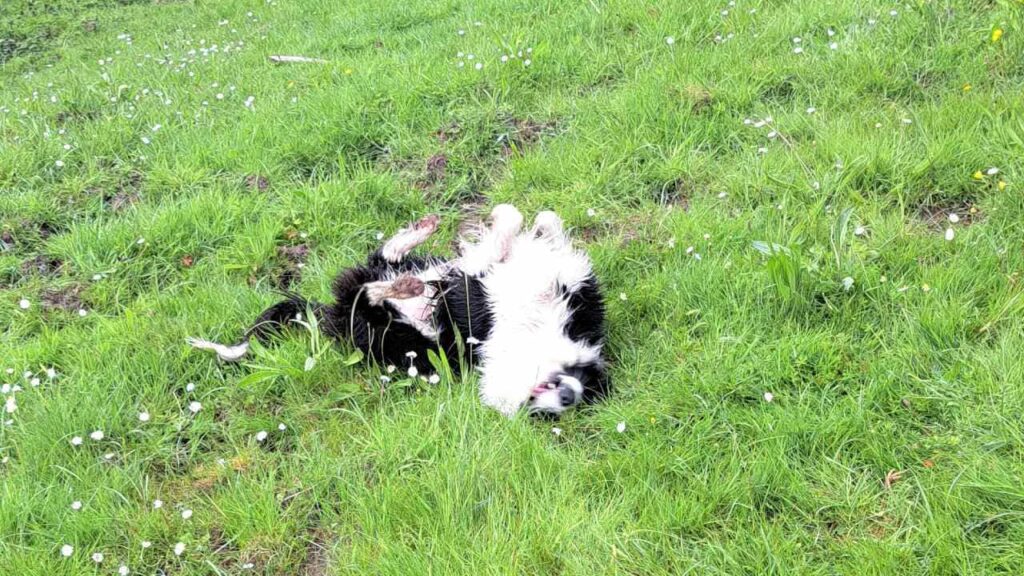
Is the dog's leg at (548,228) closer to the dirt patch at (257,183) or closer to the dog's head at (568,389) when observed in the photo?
the dog's head at (568,389)

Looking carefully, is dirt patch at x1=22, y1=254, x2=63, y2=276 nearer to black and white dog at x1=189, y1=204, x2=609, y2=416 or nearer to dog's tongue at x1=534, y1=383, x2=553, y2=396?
black and white dog at x1=189, y1=204, x2=609, y2=416

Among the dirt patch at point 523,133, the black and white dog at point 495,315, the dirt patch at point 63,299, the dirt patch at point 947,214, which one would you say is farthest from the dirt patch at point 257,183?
the dirt patch at point 947,214

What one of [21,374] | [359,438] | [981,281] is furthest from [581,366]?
[21,374]

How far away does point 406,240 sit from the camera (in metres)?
3.58

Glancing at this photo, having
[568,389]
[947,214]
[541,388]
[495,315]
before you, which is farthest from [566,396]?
[947,214]

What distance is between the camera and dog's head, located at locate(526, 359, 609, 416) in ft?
9.26

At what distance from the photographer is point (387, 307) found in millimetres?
3301

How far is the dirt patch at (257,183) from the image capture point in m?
4.45

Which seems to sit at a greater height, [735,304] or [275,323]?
[735,304]

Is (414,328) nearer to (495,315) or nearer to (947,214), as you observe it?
(495,315)

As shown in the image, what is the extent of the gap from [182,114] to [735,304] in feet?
14.1

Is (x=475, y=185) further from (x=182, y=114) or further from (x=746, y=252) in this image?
(x=182, y=114)

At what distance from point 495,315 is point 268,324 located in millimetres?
1057

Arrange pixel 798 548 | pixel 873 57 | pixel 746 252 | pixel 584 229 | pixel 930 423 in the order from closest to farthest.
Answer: pixel 798 548 < pixel 930 423 < pixel 746 252 < pixel 584 229 < pixel 873 57
